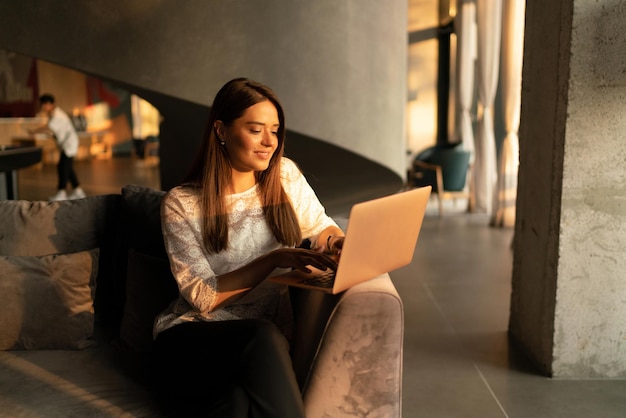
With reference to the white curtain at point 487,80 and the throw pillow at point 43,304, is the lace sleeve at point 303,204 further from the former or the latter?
the white curtain at point 487,80

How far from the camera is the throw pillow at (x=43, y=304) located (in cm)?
240

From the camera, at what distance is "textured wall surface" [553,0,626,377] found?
2.90 meters

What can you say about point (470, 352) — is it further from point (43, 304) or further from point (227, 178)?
point (43, 304)

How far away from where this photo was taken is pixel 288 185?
2527mm

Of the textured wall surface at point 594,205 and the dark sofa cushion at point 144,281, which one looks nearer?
the dark sofa cushion at point 144,281

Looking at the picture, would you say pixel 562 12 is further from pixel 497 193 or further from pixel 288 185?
pixel 497 193

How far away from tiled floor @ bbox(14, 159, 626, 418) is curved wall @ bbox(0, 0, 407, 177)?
61.5 inches

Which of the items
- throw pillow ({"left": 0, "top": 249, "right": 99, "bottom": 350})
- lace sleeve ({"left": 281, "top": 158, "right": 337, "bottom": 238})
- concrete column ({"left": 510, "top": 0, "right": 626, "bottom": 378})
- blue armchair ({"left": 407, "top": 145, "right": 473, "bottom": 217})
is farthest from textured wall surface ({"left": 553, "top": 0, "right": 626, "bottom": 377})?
blue armchair ({"left": 407, "top": 145, "right": 473, "bottom": 217})

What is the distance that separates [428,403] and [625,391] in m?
0.93

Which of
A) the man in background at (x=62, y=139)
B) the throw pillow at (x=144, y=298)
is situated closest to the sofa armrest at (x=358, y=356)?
the throw pillow at (x=144, y=298)

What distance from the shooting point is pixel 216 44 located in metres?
5.20

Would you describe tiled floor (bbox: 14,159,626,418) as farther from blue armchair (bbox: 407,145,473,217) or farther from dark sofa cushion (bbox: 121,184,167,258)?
blue armchair (bbox: 407,145,473,217)

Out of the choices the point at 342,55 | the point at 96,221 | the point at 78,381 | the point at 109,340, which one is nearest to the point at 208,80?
the point at 342,55

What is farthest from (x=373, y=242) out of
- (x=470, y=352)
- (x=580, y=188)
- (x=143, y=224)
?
(x=470, y=352)
